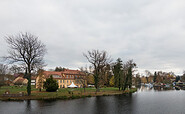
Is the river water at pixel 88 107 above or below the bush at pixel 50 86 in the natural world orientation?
below

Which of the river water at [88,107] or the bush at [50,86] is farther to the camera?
the bush at [50,86]

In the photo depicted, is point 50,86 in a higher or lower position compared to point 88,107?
higher

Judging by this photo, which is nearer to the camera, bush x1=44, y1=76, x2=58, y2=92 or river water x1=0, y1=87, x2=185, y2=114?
river water x1=0, y1=87, x2=185, y2=114

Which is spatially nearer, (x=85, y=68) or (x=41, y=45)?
(x=41, y=45)

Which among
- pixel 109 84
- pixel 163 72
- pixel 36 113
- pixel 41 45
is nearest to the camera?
pixel 36 113

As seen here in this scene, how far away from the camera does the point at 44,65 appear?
3462 centimetres

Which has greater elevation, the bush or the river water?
the bush

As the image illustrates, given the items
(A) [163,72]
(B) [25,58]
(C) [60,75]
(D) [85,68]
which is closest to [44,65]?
(B) [25,58]

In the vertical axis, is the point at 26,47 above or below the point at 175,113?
above

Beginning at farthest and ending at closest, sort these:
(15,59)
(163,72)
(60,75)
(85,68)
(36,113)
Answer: (163,72) < (60,75) < (85,68) < (15,59) < (36,113)

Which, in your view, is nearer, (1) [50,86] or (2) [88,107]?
(2) [88,107]

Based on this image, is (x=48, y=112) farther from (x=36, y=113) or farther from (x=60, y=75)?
(x=60, y=75)

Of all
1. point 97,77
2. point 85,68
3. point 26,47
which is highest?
point 26,47

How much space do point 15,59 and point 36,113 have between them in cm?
1871
